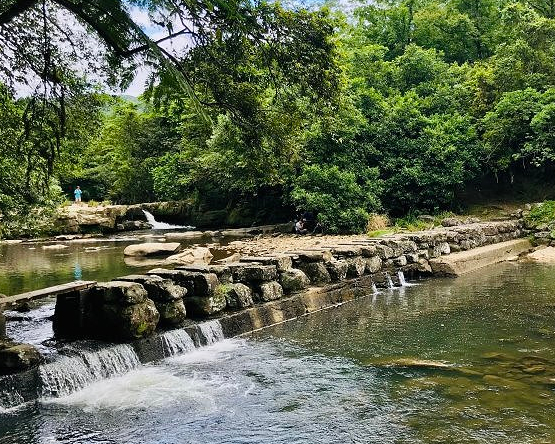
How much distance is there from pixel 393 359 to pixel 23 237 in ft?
83.1

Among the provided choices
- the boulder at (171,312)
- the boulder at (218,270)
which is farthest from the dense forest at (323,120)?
the boulder at (171,312)

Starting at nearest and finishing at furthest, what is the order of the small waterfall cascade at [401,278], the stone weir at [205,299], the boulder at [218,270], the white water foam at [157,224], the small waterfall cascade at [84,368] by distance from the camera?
the small waterfall cascade at [84,368], the stone weir at [205,299], the boulder at [218,270], the small waterfall cascade at [401,278], the white water foam at [157,224]

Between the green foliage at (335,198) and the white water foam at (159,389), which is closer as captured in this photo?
the white water foam at (159,389)

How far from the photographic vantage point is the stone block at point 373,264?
11.8 m

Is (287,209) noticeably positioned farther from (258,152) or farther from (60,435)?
(60,435)

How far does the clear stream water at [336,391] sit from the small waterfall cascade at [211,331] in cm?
16

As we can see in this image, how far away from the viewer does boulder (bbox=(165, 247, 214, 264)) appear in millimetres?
15586

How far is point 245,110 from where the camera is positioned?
8781 mm

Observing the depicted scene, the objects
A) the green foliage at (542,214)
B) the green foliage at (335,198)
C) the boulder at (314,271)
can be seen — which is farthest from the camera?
the green foliage at (335,198)

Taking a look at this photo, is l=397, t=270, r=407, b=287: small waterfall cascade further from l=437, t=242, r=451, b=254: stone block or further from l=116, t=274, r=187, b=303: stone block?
l=116, t=274, r=187, b=303: stone block

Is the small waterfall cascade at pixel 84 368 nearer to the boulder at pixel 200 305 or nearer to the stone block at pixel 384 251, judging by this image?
the boulder at pixel 200 305

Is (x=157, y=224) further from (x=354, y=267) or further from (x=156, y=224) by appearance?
(x=354, y=267)

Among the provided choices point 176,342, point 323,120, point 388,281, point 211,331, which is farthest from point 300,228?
point 176,342

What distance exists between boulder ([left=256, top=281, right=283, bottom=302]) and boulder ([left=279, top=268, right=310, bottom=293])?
355 mm
